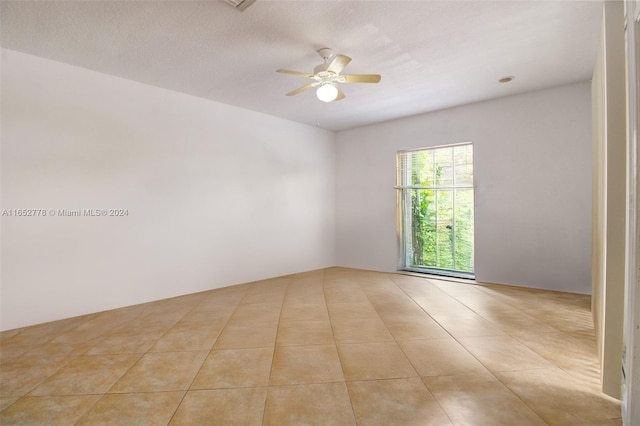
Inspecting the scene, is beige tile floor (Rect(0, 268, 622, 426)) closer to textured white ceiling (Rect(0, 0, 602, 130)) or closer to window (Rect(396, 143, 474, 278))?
window (Rect(396, 143, 474, 278))

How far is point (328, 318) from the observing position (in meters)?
3.40

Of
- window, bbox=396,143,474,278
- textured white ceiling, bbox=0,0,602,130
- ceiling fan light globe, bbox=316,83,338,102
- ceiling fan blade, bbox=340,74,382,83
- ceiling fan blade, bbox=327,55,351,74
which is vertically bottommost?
window, bbox=396,143,474,278

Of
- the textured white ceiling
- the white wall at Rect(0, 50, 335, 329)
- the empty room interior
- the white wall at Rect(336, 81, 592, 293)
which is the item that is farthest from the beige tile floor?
the textured white ceiling

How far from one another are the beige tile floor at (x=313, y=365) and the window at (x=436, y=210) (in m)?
1.59

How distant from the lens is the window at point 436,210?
17.5 feet

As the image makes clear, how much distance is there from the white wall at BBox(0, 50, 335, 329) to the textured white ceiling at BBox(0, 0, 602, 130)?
0.38 metres

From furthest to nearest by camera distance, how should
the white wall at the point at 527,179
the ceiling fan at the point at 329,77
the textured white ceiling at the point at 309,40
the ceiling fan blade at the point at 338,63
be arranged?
the white wall at the point at 527,179 → the ceiling fan at the point at 329,77 → the ceiling fan blade at the point at 338,63 → the textured white ceiling at the point at 309,40

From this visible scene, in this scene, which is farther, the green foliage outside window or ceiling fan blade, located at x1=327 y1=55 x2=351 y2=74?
the green foliage outside window

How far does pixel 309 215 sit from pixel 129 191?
3.24m

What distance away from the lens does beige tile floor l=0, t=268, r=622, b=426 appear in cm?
176

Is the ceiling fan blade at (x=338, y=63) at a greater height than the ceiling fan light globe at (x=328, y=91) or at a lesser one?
greater

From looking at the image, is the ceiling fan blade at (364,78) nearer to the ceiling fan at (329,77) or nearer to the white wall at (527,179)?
the ceiling fan at (329,77)

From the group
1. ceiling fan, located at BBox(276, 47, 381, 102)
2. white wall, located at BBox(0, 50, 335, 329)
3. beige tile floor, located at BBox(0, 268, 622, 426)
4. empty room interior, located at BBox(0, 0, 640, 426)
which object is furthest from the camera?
white wall, located at BBox(0, 50, 335, 329)

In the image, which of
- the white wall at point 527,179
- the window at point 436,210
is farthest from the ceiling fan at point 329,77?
the window at point 436,210
